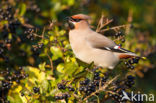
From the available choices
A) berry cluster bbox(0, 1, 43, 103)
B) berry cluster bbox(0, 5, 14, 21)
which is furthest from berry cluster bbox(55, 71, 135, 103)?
berry cluster bbox(0, 5, 14, 21)

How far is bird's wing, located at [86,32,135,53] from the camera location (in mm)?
2801

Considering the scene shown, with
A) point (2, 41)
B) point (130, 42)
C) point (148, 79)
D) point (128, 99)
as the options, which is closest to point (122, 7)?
point (148, 79)

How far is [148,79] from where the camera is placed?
5.26m

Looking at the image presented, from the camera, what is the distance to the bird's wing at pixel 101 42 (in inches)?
110

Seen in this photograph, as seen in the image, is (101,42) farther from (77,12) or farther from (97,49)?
(77,12)

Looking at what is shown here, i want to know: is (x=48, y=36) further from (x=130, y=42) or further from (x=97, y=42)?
(x=130, y=42)

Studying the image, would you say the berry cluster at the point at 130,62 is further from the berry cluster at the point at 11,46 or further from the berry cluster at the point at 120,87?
the berry cluster at the point at 11,46

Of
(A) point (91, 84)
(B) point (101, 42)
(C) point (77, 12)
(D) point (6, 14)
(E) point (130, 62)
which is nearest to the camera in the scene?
(A) point (91, 84)

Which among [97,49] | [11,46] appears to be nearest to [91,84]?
[97,49]

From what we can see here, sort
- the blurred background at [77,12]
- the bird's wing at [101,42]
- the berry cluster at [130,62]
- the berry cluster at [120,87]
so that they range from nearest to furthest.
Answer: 1. the berry cluster at [120,87]
2. the berry cluster at [130,62]
3. the bird's wing at [101,42]
4. the blurred background at [77,12]

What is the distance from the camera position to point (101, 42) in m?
2.88

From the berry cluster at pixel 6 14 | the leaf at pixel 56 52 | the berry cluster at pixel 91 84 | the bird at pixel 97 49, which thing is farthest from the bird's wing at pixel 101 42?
the berry cluster at pixel 6 14

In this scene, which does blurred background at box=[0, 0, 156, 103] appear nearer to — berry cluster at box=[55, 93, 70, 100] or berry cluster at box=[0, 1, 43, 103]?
berry cluster at box=[0, 1, 43, 103]

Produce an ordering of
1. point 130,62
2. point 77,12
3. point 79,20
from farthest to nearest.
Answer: point 77,12 < point 79,20 < point 130,62
